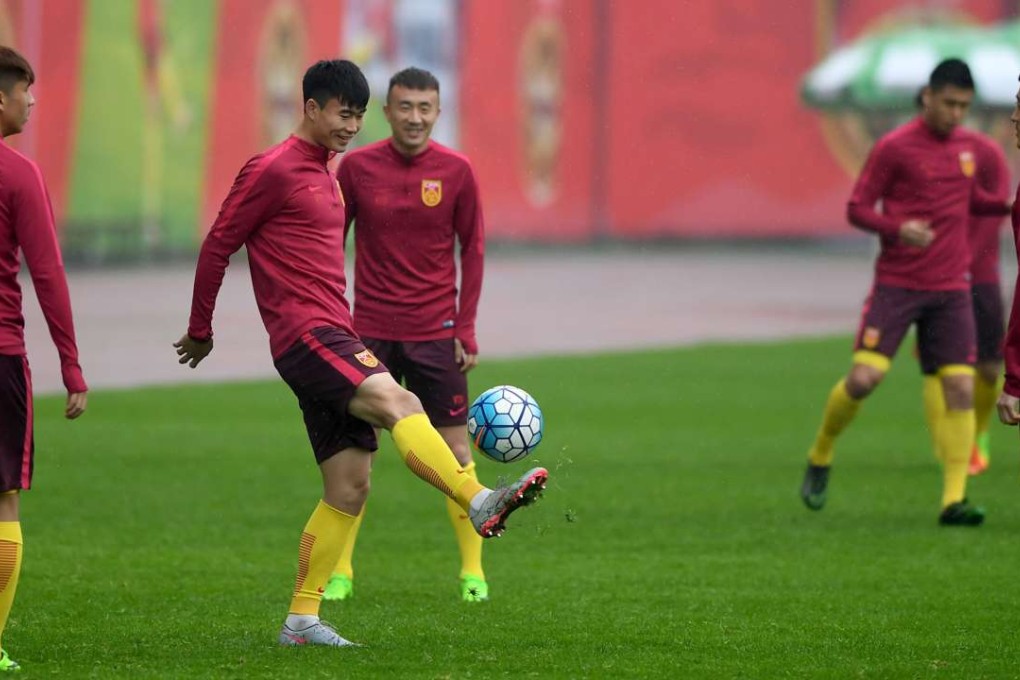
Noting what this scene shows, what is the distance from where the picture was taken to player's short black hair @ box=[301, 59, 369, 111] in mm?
6730

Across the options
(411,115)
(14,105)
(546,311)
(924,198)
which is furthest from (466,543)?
(546,311)

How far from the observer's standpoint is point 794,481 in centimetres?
1177

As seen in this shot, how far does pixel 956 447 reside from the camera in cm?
1030

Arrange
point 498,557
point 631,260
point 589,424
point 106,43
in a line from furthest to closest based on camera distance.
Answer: point 631,260 → point 106,43 → point 589,424 → point 498,557

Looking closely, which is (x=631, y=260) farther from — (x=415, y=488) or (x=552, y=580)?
(x=552, y=580)

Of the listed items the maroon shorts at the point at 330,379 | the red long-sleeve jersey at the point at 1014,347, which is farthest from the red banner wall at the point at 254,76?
the red long-sleeve jersey at the point at 1014,347

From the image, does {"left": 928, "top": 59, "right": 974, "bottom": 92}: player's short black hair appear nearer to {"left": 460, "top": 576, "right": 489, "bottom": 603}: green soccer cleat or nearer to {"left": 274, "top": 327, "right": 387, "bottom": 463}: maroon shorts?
{"left": 460, "top": 576, "right": 489, "bottom": 603}: green soccer cleat

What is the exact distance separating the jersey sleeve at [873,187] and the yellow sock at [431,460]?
438 centimetres

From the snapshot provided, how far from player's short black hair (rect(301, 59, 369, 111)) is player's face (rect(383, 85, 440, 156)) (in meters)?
1.32

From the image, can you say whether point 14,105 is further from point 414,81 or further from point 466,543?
point 466,543

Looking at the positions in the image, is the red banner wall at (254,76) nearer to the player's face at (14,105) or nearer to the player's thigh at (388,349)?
the player's thigh at (388,349)

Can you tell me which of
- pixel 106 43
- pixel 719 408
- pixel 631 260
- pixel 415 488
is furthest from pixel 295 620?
pixel 631 260

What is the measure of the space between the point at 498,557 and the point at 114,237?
2159 cm

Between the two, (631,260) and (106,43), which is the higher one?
(106,43)
